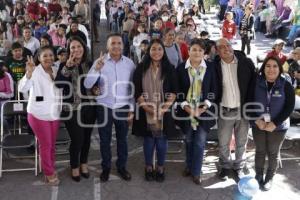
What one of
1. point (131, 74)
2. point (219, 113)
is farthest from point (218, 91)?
point (131, 74)

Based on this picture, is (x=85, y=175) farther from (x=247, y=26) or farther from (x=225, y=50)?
(x=247, y=26)

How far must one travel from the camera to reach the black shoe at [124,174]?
504cm

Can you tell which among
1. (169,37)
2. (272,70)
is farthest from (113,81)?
(169,37)

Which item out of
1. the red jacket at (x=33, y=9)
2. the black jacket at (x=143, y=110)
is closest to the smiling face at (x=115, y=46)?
the black jacket at (x=143, y=110)

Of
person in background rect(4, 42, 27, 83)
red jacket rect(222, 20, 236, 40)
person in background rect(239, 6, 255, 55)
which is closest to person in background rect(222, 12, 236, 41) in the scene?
red jacket rect(222, 20, 236, 40)

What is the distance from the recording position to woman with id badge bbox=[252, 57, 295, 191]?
14.6 ft

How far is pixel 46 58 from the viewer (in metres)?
4.52

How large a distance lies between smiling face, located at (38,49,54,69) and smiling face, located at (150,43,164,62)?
3.63 ft

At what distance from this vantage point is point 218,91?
4.69 metres

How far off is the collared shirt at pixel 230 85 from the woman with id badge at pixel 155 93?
0.56 meters

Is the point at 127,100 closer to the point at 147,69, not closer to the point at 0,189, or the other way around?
the point at 147,69

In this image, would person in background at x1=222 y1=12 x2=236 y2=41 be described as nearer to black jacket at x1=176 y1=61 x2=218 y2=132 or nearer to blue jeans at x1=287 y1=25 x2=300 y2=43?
blue jeans at x1=287 y1=25 x2=300 y2=43

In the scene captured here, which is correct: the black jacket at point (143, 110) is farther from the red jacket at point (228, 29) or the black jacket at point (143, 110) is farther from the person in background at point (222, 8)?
the person in background at point (222, 8)

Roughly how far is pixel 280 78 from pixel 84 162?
8.20ft
